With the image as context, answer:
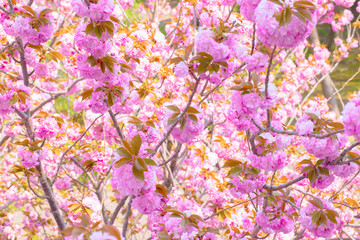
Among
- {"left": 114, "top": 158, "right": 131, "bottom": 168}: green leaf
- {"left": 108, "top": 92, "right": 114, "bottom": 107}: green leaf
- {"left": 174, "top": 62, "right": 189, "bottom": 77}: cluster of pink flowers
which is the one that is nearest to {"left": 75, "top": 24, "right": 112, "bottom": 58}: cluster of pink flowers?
{"left": 108, "top": 92, "right": 114, "bottom": 107}: green leaf

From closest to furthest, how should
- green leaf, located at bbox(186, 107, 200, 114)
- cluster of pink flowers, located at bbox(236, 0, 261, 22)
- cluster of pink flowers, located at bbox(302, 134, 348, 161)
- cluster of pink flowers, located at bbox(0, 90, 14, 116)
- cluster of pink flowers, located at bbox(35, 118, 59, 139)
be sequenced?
cluster of pink flowers, located at bbox(236, 0, 261, 22) → cluster of pink flowers, located at bbox(302, 134, 348, 161) → green leaf, located at bbox(186, 107, 200, 114) → cluster of pink flowers, located at bbox(0, 90, 14, 116) → cluster of pink flowers, located at bbox(35, 118, 59, 139)

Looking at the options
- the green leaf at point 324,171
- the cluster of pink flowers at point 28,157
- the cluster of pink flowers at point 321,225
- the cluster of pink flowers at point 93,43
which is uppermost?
the cluster of pink flowers at point 93,43

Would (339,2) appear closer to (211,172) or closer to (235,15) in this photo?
(235,15)

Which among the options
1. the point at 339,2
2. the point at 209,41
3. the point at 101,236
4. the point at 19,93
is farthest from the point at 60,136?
the point at 339,2

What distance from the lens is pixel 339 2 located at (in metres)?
5.05

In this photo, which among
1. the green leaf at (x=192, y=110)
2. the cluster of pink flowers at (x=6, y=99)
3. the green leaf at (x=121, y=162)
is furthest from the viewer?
the cluster of pink flowers at (x=6, y=99)

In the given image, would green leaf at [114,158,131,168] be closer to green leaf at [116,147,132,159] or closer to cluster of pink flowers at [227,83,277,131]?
green leaf at [116,147,132,159]

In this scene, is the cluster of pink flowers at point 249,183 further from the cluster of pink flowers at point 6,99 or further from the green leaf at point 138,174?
the cluster of pink flowers at point 6,99

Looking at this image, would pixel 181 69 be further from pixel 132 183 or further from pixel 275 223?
pixel 275 223

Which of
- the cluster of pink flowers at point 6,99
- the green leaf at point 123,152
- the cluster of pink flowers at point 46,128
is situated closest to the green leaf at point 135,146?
the green leaf at point 123,152

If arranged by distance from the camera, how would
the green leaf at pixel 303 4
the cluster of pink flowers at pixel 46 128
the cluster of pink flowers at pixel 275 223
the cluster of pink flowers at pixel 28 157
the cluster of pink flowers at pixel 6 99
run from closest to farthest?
the green leaf at pixel 303 4
the cluster of pink flowers at pixel 275 223
the cluster of pink flowers at pixel 6 99
the cluster of pink flowers at pixel 28 157
the cluster of pink flowers at pixel 46 128

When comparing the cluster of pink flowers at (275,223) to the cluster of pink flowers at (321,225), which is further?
the cluster of pink flowers at (275,223)

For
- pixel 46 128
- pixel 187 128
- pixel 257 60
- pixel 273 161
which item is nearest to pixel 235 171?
pixel 273 161

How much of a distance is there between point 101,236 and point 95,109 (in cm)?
104
